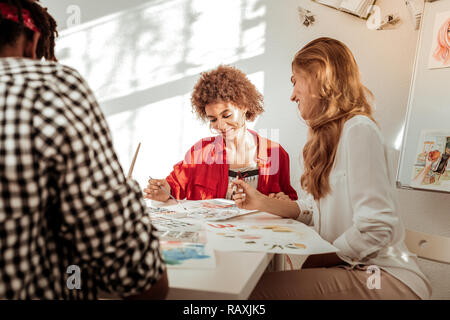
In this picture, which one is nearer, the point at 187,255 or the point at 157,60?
the point at 187,255

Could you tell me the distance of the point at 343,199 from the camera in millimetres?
1094

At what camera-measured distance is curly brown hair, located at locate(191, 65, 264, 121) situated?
198 cm

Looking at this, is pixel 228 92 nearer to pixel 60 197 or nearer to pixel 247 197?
pixel 247 197

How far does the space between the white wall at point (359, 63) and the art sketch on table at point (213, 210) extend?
81 cm

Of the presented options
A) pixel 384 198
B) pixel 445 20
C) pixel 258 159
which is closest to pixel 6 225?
pixel 384 198

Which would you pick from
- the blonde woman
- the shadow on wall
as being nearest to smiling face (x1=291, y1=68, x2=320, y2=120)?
the blonde woman

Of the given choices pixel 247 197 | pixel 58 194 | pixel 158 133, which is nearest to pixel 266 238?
pixel 247 197

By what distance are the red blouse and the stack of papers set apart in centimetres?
80

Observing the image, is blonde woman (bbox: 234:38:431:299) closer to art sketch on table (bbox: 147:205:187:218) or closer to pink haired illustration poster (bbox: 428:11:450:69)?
art sketch on table (bbox: 147:205:187:218)

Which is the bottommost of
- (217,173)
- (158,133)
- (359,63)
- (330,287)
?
(330,287)

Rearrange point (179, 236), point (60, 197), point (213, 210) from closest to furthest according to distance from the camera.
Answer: point (60, 197)
point (179, 236)
point (213, 210)

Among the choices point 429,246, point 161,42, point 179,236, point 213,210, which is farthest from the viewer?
point 161,42

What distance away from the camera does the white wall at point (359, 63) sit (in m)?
1.81

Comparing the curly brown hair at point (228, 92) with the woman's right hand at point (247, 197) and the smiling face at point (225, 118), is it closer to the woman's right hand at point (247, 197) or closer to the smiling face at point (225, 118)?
the smiling face at point (225, 118)
